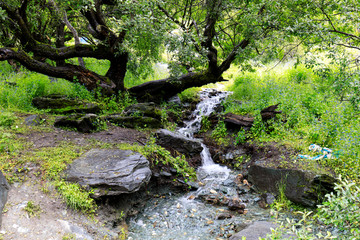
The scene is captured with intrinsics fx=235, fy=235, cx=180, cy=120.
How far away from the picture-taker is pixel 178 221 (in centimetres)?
529

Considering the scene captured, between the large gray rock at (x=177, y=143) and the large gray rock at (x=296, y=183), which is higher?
the large gray rock at (x=296, y=183)

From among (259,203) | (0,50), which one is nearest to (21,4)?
(0,50)

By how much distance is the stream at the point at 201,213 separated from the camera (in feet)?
15.9

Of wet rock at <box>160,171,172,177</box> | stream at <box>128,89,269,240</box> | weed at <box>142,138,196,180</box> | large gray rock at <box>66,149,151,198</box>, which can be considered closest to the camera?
large gray rock at <box>66,149,151,198</box>

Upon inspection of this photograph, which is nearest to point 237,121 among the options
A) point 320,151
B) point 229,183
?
point 229,183

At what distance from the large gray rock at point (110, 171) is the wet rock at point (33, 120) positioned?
8.37ft

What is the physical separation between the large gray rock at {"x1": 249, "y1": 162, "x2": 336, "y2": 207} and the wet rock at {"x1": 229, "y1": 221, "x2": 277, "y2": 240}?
59.4 inches

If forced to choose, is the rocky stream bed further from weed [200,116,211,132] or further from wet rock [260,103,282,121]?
weed [200,116,211,132]

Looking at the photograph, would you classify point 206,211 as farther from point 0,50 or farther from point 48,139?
point 0,50

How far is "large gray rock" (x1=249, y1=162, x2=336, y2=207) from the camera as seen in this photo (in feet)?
17.9

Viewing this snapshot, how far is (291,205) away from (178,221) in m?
2.81

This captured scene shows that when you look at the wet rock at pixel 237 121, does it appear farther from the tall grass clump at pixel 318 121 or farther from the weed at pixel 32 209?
the weed at pixel 32 209

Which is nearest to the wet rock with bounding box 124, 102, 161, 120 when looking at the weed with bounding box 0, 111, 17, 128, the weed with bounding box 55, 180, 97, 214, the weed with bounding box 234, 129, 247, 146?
Result: the weed with bounding box 234, 129, 247, 146

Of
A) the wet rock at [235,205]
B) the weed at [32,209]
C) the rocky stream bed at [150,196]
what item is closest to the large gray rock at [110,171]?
the rocky stream bed at [150,196]
